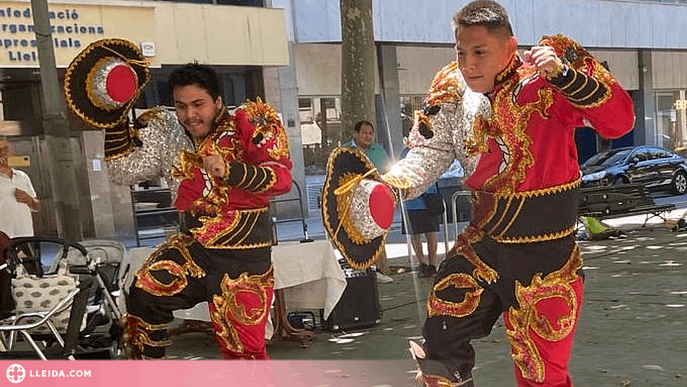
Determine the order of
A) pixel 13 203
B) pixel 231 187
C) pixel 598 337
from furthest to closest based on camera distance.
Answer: pixel 13 203 → pixel 598 337 → pixel 231 187

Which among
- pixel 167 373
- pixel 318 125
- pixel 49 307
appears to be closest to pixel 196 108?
pixel 167 373

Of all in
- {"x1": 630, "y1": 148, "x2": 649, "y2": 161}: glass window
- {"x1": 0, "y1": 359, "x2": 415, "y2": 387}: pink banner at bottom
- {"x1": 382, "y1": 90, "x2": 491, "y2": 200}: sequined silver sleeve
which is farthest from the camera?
{"x1": 630, "y1": 148, "x2": 649, "y2": 161}: glass window

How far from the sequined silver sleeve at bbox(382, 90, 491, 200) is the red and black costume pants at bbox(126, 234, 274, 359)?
35.1 inches

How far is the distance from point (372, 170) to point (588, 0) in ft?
65.7

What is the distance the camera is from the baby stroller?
14.9 feet

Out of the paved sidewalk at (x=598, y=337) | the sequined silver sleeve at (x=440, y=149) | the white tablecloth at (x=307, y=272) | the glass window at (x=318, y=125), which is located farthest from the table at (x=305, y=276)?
the glass window at (x=318, y=125)

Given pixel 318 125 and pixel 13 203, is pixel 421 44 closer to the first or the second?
pixel 318 125

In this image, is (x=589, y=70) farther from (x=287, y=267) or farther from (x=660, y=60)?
(x=660, y=60)

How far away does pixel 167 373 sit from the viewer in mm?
3275

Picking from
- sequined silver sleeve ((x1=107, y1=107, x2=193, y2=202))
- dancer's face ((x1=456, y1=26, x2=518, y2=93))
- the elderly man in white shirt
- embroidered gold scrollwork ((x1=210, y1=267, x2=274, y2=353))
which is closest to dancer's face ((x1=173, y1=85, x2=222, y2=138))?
sequined silver sleeve ((x1=107, y1=107, x2=193, y2=202))

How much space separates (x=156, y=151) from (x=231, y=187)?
18.5 inches

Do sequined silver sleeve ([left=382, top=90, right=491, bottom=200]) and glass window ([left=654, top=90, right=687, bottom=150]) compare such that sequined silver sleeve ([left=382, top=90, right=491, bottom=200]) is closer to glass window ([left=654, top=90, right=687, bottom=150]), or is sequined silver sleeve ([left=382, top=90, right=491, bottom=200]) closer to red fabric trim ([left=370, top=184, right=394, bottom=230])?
red fabric trim ([left=370, top=184, right=394, bottom=230])

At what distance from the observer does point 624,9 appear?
23000 mm

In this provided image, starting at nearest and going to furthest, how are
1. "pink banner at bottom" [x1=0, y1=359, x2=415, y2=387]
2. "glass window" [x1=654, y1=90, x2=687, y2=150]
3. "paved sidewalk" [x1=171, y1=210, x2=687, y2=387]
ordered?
"pink banner at bottom" [x1=0, y1=359, x2=415, y2=387]
"paved sidewalk" [x1=171, y1=210, x2=687, y2=387]
"glass window" [x1=654, y1=90, x2=687, y2=150]
